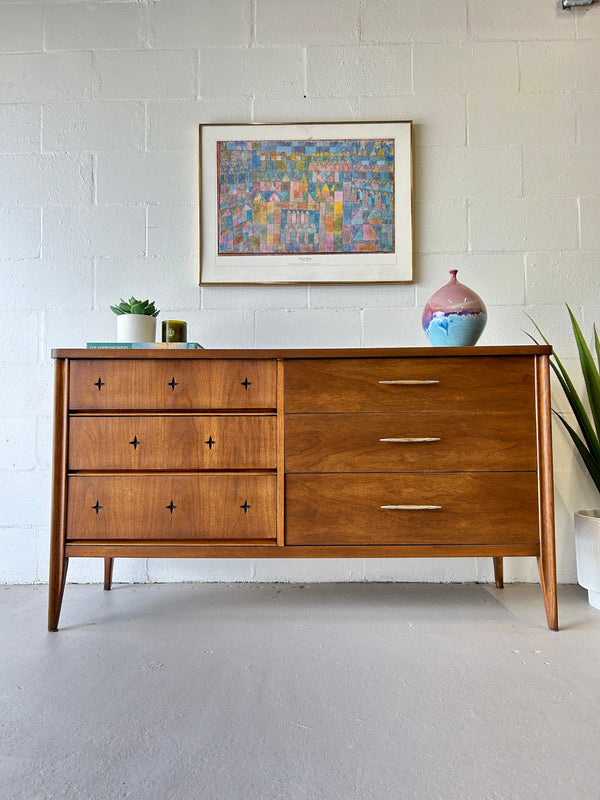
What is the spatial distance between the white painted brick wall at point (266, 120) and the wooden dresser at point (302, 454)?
0.52 meters

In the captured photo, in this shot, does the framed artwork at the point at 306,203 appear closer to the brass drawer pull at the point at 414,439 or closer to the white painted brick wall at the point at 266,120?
the white painted brick wall at the point at 266,120

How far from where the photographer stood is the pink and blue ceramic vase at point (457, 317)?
60.8 inches

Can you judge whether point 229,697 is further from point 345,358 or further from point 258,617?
point 345,358

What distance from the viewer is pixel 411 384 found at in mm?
1446

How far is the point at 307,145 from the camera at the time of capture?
1942mm

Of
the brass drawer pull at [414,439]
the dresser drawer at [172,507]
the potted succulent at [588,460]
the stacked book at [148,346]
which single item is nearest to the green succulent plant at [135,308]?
the stacked book at [148,346]

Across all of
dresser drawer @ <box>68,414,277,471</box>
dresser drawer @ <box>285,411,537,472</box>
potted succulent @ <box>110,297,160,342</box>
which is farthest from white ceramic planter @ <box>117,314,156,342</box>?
dresser drawer @ <box>285,411,537,472</box>

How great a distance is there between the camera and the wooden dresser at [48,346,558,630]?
56.2 inches

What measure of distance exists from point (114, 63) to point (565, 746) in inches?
98.5

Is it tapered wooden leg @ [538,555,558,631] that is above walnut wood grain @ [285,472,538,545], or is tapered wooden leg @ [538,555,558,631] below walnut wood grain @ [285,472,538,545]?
below

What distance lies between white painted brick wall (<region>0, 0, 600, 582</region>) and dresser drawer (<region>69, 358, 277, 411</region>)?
52 centimetres

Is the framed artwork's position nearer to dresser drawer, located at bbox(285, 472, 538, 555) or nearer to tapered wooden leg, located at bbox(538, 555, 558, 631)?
dresser drawer, located at bbox(285, 472, 538, 555)

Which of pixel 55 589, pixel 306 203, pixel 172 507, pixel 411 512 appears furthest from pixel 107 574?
pixel 306 203

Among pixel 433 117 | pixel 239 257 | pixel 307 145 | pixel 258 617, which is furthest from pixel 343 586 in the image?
pixel 433 117
